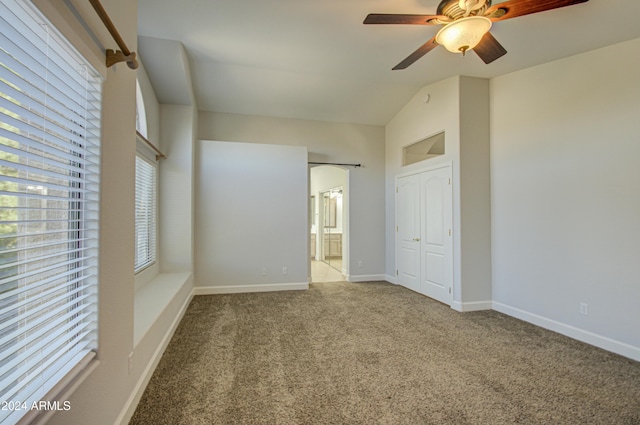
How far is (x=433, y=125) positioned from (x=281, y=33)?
2.67 metres

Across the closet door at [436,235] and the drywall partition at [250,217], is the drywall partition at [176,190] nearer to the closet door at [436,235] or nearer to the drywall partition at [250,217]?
the drywall partition at [250,217]

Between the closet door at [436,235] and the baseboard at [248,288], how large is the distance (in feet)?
6.83

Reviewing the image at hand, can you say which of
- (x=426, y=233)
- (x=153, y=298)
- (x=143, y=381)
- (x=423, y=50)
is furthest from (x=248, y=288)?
(x=423, y=50)

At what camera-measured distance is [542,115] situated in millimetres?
3430

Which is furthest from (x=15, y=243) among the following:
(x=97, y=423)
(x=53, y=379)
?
(x=97, y=423)

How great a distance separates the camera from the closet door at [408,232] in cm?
492

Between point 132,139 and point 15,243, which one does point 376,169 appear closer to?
point 132,139

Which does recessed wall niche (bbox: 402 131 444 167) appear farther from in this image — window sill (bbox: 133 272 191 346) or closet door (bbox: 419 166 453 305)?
window sill (bbox: 133 272 191 346)

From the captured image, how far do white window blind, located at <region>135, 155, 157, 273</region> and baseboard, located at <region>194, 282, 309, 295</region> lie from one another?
3.47 feet

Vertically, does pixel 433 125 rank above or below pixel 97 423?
above

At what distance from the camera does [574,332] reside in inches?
122

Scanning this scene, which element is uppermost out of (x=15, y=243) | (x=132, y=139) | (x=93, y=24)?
(x=93, y=24)

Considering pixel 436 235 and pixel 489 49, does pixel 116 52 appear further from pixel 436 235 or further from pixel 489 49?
pixel 436 235

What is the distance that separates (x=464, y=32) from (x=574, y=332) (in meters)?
3.30
